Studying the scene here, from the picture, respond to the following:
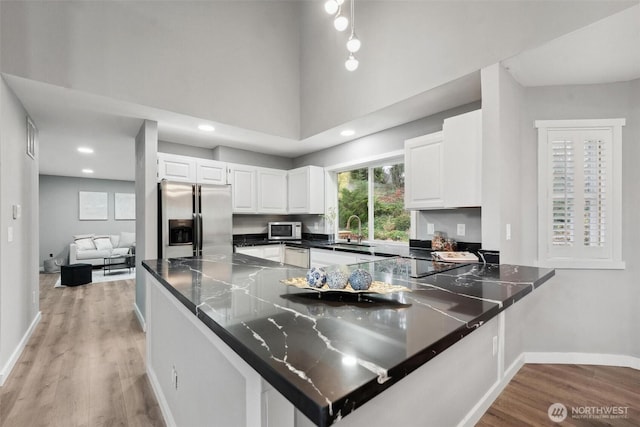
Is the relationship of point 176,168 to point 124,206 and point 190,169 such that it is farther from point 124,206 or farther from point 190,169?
point 124,206

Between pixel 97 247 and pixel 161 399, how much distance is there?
6.93 m

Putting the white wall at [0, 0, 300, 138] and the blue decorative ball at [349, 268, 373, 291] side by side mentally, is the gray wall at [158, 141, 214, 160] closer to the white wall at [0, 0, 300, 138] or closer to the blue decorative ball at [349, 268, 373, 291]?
the white wall at [0, 0, 300, 138]

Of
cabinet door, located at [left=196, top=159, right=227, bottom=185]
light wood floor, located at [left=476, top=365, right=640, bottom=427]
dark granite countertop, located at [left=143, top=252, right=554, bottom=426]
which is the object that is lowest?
light wood floor, located at [left=476, top=365, right=640, bottom=427]

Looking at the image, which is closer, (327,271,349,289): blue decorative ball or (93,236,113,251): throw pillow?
(327,271,349,289): blue decorative ball

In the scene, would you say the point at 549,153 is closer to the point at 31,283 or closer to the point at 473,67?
the point at 473,67

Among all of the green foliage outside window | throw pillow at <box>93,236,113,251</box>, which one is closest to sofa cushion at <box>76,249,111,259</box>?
throw pillow at <box>93,236,113,251</box>

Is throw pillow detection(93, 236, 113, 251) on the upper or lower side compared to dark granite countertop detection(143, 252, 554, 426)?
lower

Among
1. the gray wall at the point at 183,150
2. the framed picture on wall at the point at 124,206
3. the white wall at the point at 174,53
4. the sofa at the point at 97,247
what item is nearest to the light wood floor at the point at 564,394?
the white wall at the point at 174,53

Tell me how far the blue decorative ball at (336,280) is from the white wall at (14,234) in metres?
2.72

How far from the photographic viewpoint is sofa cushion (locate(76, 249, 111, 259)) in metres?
6.93

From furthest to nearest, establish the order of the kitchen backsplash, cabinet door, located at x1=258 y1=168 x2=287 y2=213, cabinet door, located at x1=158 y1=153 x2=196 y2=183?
cabinet door, located at x1=258 y1=168 x2=287 y2=213, cabinet door, located at x1=158 y1=153 x2=196 y2=183, the kitchen backsplash

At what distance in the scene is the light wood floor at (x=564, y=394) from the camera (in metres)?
1.84

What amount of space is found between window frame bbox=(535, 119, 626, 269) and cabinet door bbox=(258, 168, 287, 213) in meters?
3.52

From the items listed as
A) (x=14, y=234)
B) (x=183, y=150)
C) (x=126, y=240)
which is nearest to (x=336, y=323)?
(x=14, y=234)
